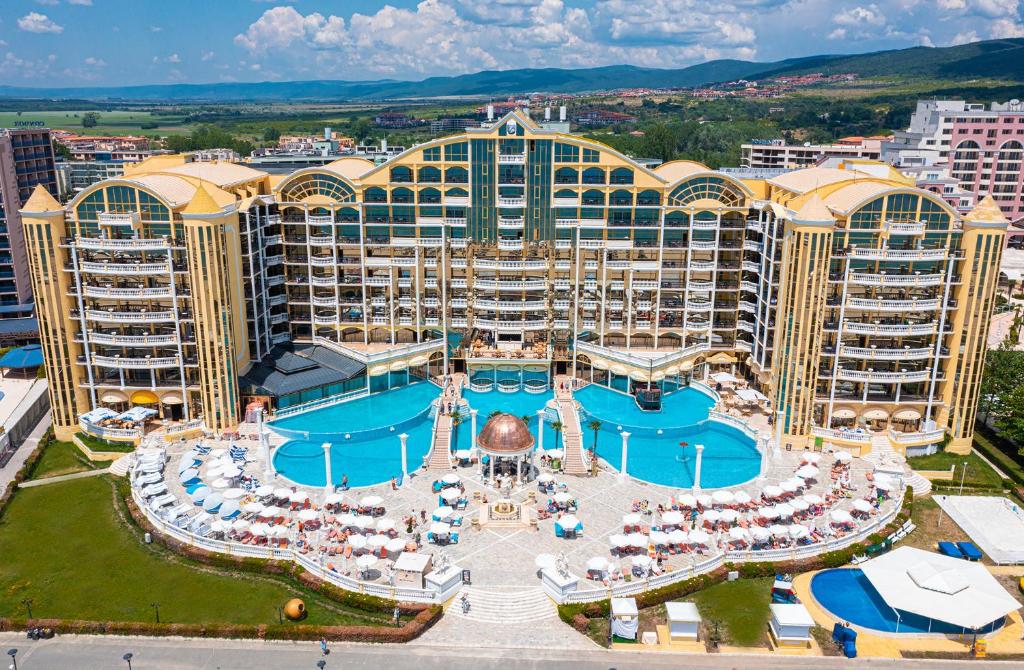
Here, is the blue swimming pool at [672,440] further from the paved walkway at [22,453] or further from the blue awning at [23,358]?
the blue awning at [23,358]

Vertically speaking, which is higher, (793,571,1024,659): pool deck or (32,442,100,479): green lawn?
(32,442,100,479): green lawn

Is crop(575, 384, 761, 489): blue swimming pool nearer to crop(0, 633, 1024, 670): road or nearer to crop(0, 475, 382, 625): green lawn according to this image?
crop(0, 633, 1024, 670): road

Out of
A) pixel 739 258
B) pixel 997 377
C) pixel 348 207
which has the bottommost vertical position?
pixel 997 377

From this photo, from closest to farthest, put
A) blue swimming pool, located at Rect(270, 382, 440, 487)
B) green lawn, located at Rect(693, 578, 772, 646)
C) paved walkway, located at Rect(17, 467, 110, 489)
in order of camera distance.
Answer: green lawn, located at Rect(693, 578, 772, 646) < paved walkway, located at Rect(17, 467, 110, 489) < blue swimming pool, located at Rect(270, 382, 440, 487)

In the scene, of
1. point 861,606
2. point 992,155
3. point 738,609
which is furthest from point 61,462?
point 992,155

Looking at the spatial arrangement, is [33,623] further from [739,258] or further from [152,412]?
[739,258]

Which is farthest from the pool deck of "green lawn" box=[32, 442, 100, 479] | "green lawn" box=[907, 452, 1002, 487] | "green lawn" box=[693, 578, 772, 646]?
"green lawn" box=[32, 442, 100, 479]

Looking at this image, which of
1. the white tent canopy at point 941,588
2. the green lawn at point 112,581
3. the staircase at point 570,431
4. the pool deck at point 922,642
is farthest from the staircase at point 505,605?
the white tent canopy at point 941,588

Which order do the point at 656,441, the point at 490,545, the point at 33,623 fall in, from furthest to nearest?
the point at 656,441, the point at 490,545, the point at 33,623

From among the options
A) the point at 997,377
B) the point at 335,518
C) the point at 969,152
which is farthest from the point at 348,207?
the point at 969,152
